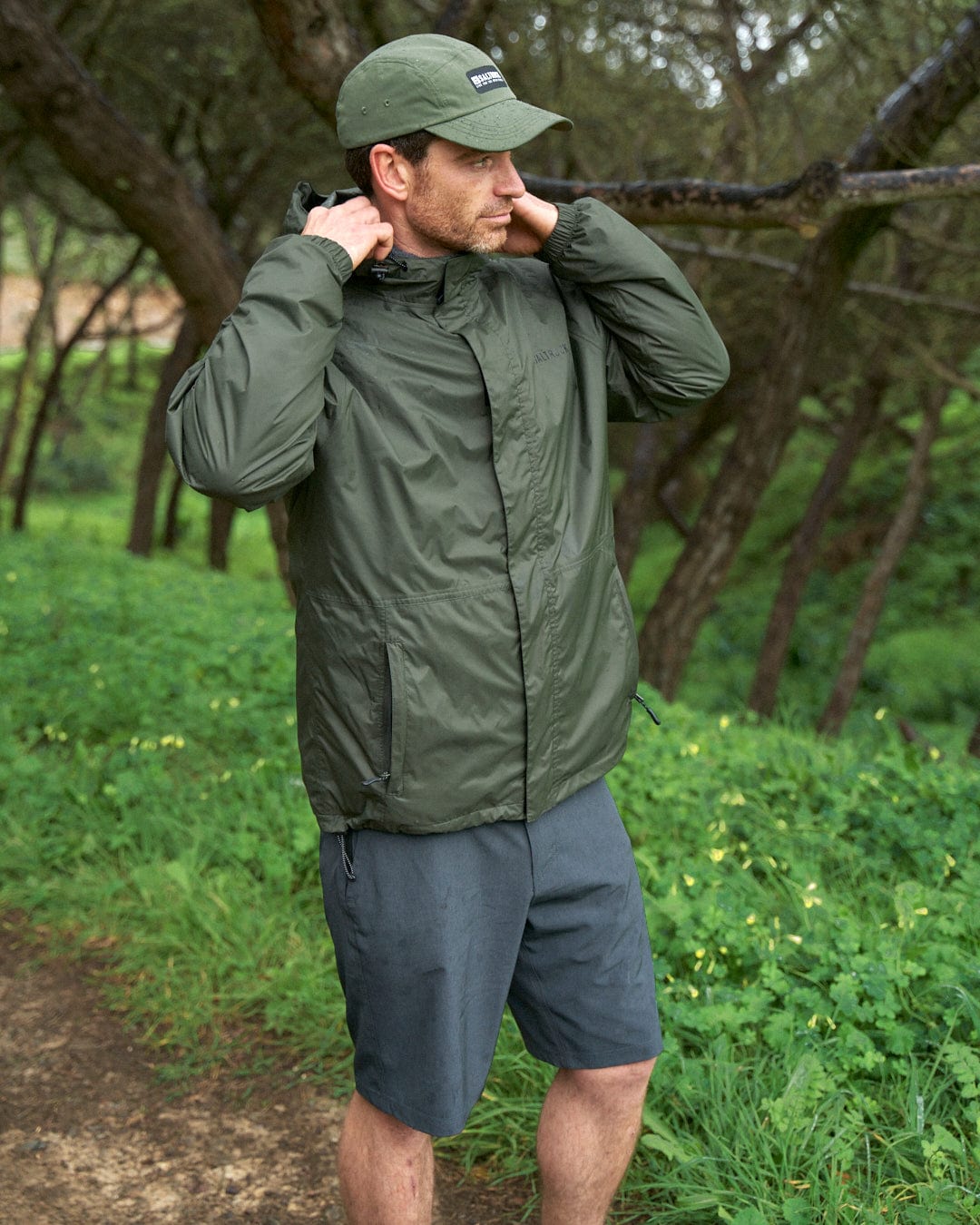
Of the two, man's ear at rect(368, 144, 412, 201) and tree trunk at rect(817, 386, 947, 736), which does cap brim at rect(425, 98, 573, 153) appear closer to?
man's ear at rect(368, 144, 412, 201)

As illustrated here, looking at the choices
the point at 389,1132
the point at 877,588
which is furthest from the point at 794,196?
the point at 877,588

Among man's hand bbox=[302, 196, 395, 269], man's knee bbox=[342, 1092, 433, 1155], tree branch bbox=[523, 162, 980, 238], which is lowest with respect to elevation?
man's knee bbox=[342, 1092, 433, 1155]

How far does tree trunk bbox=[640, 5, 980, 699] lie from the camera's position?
5.39 m

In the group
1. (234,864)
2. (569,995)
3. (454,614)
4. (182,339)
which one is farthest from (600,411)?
(182,339)

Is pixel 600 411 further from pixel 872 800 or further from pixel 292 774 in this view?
pixel 292 774

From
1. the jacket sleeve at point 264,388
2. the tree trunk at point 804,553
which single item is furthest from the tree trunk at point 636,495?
the jacket sleeve at point 264,388

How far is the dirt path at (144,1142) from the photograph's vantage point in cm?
303

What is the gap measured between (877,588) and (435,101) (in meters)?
8.30

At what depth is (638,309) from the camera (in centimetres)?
249

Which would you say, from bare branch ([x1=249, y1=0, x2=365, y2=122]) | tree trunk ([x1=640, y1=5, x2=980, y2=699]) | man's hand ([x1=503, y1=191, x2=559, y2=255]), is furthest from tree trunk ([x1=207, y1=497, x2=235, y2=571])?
man's hand ([x1=503, y1=191, x2=559, y2=255])

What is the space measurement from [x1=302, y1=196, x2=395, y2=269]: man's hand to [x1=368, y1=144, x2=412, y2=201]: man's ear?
5cm

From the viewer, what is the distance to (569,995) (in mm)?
2338

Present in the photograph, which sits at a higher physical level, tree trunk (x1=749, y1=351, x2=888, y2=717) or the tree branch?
the tree branch

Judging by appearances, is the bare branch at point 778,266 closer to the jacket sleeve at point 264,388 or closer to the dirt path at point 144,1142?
the jacket sleeve at point 264,388
